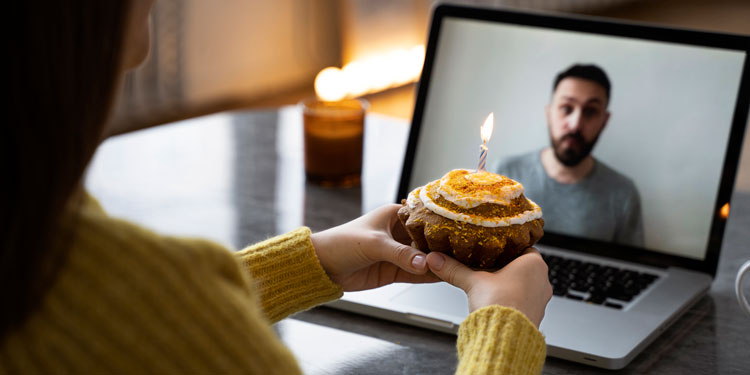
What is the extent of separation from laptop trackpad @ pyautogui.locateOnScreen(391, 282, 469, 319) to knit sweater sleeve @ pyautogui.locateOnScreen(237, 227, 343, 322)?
0.08 meters

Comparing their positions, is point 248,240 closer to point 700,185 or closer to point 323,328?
point 323,328

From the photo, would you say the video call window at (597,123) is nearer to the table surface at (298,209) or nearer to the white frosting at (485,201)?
the table surface at (298,209)

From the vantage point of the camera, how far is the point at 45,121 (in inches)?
18.5

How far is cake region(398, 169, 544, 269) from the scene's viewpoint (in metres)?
0.79

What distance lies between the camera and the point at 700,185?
3.51 feet

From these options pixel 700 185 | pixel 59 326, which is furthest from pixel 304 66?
pixel 59 326

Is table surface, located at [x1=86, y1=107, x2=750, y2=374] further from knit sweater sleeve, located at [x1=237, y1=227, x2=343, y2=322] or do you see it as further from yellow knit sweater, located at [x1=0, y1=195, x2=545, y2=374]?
yellow knit sweater, located at [x1=0, y1=195, x2=545, y2=374]

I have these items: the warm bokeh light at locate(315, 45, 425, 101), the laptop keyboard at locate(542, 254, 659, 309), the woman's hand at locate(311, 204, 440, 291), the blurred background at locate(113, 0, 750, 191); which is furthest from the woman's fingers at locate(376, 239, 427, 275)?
the warm bokeh light at locate(315, 45, 425, 101)

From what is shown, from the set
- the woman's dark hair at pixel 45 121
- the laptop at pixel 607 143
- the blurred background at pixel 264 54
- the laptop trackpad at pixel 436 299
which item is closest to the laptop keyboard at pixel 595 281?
the laptop at pixel 607 143

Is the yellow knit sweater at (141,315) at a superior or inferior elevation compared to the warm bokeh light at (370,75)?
superior

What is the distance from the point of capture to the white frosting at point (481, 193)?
31.6 inches

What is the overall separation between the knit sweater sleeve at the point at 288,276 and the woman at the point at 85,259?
31 centimetres

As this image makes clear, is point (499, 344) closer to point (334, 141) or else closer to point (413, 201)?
point (413, 201)

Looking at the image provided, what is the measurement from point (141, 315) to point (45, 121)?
13 cm
